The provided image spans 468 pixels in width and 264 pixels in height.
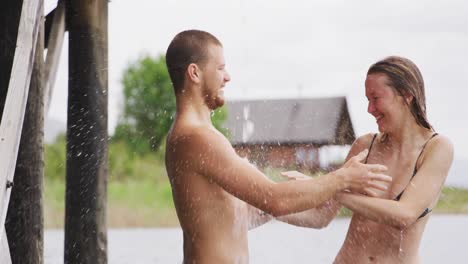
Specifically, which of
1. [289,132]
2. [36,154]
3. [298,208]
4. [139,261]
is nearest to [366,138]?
[298,208]

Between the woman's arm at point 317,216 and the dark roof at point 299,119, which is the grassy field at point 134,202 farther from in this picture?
the woman's arm at point 317,216

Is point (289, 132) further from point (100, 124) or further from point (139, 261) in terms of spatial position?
point (100, 124)

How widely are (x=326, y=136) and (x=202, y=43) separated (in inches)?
1871

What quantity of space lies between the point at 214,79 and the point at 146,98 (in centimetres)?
5694

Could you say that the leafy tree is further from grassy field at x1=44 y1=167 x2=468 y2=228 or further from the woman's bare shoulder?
the woman's bare shoulder

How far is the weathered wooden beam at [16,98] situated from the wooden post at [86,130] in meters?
1.64

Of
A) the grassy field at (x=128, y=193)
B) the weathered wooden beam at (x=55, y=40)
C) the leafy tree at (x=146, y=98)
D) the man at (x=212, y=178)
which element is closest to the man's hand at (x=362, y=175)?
the man at (x=212, y=178)

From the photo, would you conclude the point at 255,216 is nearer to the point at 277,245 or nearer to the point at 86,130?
the point at 86,130

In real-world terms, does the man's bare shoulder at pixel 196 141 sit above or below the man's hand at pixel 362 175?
above

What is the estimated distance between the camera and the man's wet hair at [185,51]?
4883 millimetres

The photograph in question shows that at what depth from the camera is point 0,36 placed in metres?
6.46

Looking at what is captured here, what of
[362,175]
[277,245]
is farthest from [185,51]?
[277,245]

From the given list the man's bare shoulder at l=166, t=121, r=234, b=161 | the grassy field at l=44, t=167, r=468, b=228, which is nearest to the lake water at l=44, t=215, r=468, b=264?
the grassy field at l=44, t=167, r=468, b=228

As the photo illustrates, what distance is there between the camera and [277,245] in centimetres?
3030
